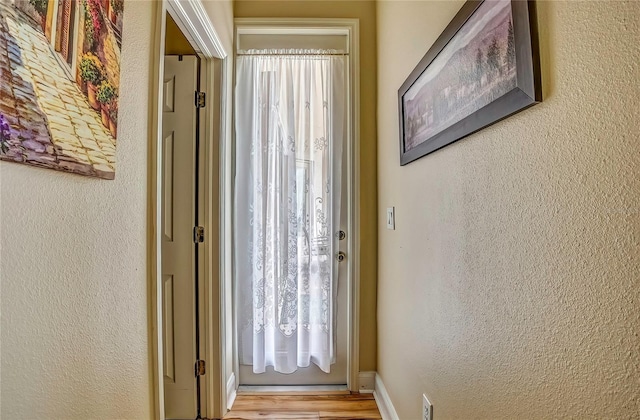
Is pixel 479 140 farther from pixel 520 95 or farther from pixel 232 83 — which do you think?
pixel 232 83

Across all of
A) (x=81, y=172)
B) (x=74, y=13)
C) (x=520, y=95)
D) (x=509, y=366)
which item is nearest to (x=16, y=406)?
(x=81, y=172)

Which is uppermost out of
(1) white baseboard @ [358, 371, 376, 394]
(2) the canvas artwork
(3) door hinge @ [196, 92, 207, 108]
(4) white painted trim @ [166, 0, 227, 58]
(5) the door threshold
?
(4) white painted trim @ [166, 0, 227, 58]

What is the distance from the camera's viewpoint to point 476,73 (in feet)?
2.68

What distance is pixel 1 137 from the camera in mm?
495

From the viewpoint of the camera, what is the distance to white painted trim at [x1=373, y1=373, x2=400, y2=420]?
65.4 inches

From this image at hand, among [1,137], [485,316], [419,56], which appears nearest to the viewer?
[1,137]

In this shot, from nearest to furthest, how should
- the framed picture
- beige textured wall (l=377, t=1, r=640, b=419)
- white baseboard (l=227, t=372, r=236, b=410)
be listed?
beige textured wall (l=377, t=1, r=640, b=419)
the framed picture
white baseboard (l=227, t=372, r=236, b=410)

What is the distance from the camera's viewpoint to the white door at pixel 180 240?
1.78 m

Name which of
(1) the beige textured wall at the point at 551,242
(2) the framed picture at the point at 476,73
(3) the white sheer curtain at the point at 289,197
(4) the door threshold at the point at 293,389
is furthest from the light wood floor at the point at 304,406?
(2) the framed picture at the point at 476,73

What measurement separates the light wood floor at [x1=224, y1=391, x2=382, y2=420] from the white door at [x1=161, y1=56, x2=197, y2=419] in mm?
318

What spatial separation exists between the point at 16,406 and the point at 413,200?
1.31m

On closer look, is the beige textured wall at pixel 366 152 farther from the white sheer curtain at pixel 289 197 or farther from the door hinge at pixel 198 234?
the door hinge at pixel 198 234

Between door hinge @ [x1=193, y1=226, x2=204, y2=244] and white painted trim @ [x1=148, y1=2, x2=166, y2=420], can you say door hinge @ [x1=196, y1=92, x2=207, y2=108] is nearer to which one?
door hinge @ [x1=193, y1=226, x2=204, y2=244]

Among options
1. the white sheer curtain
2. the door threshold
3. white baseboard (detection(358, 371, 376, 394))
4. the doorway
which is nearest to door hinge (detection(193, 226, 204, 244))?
the doorway
